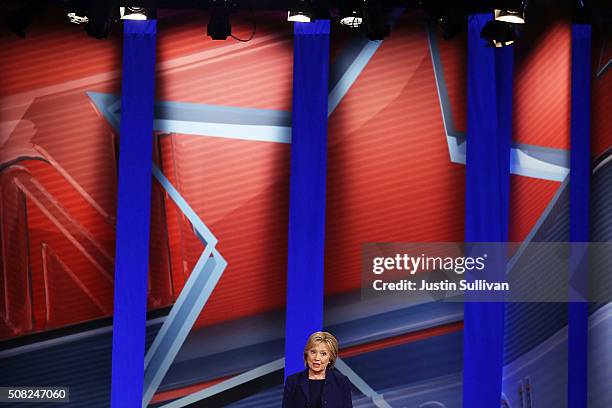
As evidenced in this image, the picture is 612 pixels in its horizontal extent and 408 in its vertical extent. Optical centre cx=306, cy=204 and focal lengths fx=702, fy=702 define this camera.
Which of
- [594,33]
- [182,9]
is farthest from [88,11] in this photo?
[594,33]

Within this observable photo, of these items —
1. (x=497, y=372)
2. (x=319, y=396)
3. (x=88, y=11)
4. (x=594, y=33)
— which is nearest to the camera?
(x=319, y=396)

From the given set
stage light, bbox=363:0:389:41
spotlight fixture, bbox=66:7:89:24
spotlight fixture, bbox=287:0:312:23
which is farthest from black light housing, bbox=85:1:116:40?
stage light, bbox=363:0:389:41

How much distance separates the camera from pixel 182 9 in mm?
5684

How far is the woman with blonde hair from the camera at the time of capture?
10.6 ft

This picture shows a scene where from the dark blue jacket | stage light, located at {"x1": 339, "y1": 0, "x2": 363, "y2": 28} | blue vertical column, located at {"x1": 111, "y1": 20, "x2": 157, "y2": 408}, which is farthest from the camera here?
blue vertical column, located at {"x1": 111, "y1": 20, "x2": 157, "y2": 408}

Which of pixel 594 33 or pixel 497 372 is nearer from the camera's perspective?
pixel 497 372

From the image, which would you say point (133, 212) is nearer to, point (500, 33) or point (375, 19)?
point (375, 19)

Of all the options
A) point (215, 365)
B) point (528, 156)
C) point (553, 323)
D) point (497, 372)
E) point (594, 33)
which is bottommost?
point (215, 365)

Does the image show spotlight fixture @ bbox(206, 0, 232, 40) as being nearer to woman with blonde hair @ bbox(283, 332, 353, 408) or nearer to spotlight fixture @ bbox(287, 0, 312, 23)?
spotlight fixture @ bbox(287, 0, 312, 23)

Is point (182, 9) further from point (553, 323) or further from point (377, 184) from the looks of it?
point (553, 323)

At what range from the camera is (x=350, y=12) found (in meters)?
5.20

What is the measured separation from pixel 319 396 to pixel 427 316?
243 cm

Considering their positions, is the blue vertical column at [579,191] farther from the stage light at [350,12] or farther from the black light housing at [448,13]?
the stage light at [350,12]

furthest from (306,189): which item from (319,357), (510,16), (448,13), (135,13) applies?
(319,357)
